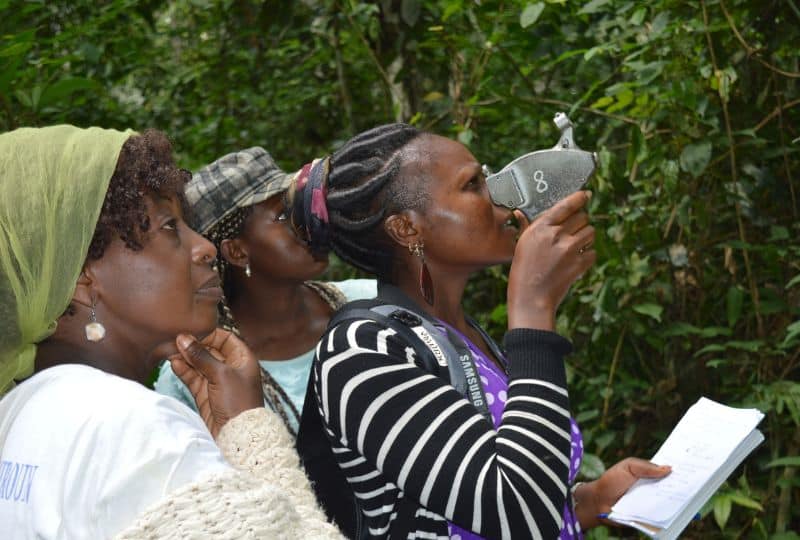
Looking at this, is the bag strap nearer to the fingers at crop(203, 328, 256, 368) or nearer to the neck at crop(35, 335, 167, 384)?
the fingers at crop(203, 328, 256, 368)

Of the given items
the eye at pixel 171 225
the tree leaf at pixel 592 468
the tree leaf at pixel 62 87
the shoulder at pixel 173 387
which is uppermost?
the tree leaf at pixel 62 87

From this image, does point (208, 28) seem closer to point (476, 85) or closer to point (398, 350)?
point (476, 85)

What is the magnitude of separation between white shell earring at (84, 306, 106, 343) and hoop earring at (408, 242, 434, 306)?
2.00ft

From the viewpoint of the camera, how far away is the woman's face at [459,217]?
5.98 ft

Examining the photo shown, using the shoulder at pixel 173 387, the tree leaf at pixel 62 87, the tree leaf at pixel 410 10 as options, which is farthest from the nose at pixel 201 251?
the tree leaf at pixel 410 10

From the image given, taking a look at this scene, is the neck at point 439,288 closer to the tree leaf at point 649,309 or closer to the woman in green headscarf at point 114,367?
the woman in green headscarf at point 114,367

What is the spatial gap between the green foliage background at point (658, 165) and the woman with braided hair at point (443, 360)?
1.25 metres

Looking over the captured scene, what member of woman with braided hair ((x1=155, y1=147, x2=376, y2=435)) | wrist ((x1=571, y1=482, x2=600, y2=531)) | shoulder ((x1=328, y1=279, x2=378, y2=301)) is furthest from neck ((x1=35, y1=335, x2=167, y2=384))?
shoulder ((x1=328, y1=279, x2=378, y2=301))

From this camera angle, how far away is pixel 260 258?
262 cm

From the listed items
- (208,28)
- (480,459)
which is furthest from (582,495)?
(208,28)

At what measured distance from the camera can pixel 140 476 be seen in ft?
3.73

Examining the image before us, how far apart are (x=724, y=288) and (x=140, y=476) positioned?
112 inches

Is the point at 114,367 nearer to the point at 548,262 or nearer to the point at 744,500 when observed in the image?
the point at 548,262

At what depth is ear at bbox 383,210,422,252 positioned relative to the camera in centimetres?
184
